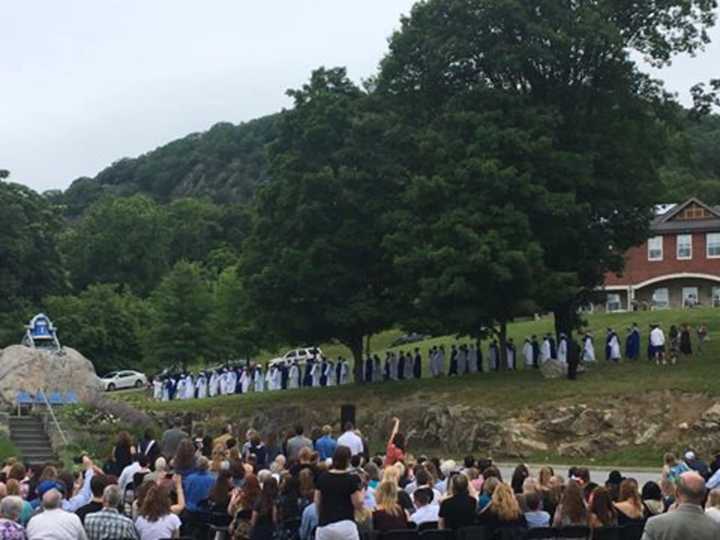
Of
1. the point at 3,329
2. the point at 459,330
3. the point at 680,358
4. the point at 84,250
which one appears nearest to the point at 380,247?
the point at 459,330

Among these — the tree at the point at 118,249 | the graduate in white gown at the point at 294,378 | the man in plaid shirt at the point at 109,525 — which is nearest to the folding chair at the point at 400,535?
the man in plaid shirt at the point at 109,525

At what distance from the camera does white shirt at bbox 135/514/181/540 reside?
12.6 metres

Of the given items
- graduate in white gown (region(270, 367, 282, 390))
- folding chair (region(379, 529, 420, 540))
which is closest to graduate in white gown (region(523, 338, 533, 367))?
graduate in white gown (region(270, 367, 282, 390))

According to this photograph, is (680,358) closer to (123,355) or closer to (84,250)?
(123,355)

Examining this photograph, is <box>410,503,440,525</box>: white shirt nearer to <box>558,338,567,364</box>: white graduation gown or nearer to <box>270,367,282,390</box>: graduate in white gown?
<box>558,338,567,364</box>: white graduation gown

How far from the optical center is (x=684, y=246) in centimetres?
7794

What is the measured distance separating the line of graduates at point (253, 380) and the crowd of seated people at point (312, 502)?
115 feet

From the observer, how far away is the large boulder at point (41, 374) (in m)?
44.4

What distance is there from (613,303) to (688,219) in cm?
771

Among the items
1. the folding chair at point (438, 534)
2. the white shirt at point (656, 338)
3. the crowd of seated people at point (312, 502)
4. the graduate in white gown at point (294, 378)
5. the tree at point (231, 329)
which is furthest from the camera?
the tree at point (231, 329)

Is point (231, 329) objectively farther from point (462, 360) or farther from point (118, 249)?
point (118, 249)

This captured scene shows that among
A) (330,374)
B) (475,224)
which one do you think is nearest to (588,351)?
(475,224)

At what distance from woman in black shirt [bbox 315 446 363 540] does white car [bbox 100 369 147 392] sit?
5690 centimetres

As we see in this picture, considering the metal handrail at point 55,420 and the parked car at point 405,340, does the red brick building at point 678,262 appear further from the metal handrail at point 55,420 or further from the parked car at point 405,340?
the metal handrail at point 55,420
